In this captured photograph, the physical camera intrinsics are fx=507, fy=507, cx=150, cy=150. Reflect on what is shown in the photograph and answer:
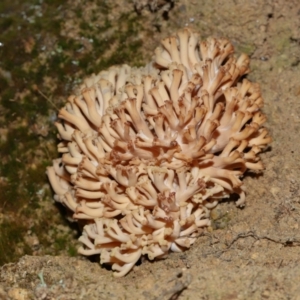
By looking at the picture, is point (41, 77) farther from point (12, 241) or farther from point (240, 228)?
point (240, 228)

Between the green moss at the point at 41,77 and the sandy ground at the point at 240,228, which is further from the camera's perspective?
the green moss at the point at 41,77

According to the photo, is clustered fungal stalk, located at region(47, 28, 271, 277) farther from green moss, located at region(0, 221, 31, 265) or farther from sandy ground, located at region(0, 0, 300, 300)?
green moss, located at region(0, 221, 31, 265)

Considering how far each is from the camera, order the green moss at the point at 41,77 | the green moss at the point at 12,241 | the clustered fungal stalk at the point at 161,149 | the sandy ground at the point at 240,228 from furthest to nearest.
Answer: the green moss at the point at 41,77 < the green moss at the point at 12,241 < the clustered fungal stalk at the point at 161,149 < the sandy ground at the point at 240,228

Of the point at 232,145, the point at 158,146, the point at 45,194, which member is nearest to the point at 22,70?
the point at 45,194

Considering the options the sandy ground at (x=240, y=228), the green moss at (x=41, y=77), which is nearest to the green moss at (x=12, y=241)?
the green moss at (x=41, y=77)

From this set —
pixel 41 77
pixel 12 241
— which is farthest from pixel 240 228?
pixel 41 77

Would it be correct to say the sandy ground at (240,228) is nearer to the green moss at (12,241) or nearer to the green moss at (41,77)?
the green moss at (41,77)

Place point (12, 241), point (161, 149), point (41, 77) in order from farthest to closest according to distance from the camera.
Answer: point (41, 77) < point (12, 241) < point (161, 149)

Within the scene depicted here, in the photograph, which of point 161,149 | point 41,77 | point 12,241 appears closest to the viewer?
point 161,149
